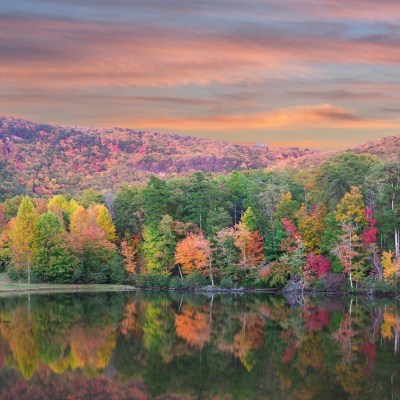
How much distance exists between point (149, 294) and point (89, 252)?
1390 centimetres

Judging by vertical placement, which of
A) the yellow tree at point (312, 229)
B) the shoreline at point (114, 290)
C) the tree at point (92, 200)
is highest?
the tree at point (92, 200)

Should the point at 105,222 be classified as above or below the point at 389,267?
above

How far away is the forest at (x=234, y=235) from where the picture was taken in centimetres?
6088

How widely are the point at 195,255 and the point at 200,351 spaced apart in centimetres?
3704

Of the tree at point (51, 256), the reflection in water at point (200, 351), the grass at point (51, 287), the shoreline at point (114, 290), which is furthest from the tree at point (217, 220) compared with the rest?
the reflection in water at point (200, 351)

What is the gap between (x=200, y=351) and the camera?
31438 millimetres

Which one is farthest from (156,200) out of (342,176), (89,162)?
(89,162)

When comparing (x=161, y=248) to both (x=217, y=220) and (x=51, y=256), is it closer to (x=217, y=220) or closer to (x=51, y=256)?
(x=217, y=220)

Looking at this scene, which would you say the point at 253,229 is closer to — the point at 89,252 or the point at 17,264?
the point at 89,252

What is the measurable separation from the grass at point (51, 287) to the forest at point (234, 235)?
1.45 m

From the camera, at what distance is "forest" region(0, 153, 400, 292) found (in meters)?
60.9

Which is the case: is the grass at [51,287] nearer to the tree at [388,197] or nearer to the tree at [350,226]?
the tree at [350,226]

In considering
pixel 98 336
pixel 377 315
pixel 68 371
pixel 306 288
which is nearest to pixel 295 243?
pixel 306 288

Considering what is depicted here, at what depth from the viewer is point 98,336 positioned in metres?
35.6
